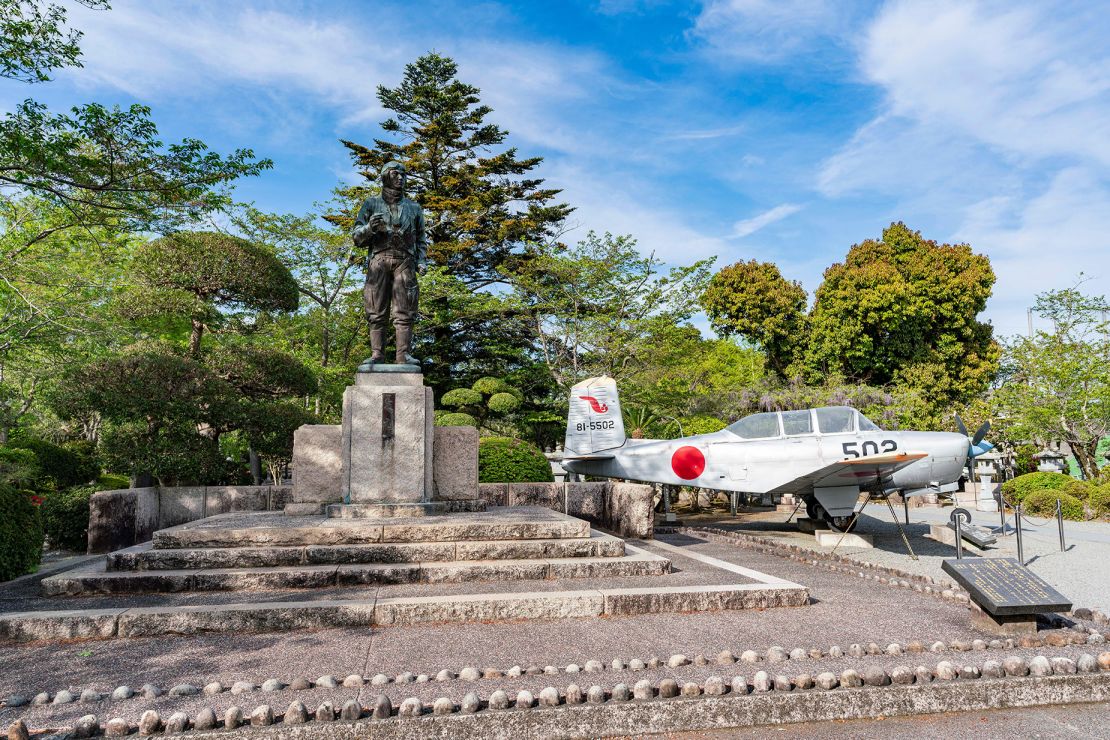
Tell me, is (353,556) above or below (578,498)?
below

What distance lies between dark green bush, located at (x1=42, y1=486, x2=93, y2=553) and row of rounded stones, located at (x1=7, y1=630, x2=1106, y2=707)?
7.42 metres

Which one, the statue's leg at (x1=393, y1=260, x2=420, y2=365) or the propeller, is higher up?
the statue's leg at (x1=393, y1=260, x2=420, y2=365)

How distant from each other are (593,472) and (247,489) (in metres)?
6.72

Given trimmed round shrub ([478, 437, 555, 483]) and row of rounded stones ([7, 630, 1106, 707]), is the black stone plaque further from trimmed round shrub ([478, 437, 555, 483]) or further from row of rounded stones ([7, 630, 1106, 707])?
trimmed round shrub ([478, 437, 555, 483])

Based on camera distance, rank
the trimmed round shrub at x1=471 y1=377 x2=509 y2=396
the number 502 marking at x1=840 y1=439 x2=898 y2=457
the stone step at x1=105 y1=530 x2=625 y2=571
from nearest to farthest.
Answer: the stone step at x1=105 y1=530 x2=625 y2=571
the number 502 marking at x1=840 y1=439 x2=898 y2=457
the trimmed round shrub at x1=471 y1=377 x2=509 y2=396

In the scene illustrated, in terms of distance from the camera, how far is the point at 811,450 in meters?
11.5

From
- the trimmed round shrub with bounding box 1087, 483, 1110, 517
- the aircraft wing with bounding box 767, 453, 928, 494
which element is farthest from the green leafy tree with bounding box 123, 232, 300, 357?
the trimmed round shrub with bounding box 1087, 483, 1110, 517

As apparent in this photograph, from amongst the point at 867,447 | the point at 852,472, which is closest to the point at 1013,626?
the point at 852,472

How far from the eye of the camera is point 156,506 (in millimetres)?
9477

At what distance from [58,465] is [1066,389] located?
91.7 feet

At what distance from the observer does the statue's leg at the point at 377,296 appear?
28.6 ft

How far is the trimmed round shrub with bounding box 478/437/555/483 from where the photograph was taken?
37.6ft

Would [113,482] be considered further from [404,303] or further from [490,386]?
[490,386]

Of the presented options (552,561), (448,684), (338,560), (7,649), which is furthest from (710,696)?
(7,649)
